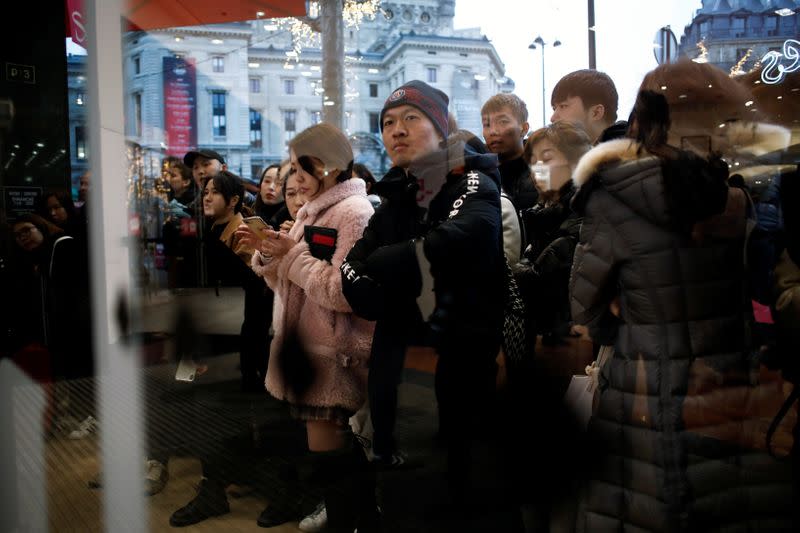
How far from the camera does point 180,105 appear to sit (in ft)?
6.79

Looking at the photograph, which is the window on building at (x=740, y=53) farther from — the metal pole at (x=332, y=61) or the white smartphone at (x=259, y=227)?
the white smartphone at (x=259, y=227)

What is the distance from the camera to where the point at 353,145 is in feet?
6.02

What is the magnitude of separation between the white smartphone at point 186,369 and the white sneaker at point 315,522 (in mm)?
912

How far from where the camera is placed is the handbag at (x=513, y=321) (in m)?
1.61

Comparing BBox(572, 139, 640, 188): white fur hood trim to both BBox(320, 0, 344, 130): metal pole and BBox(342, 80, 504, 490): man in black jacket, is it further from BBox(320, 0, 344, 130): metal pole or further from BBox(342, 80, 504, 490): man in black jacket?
BBox(320, 0, 344, 130): metal pole

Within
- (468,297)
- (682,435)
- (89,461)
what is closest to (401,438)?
(468,297)

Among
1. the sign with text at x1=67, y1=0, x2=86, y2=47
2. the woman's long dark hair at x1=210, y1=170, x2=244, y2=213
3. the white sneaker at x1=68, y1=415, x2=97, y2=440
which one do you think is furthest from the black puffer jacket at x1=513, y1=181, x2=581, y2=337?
the white sneaker at x1=68, y1=415, x2=97, y2=440

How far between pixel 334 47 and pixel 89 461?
2.14 meters

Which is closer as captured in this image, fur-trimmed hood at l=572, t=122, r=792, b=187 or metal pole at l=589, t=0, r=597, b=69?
fur-trimmed hood at l=572, t=122, r=792, b=187

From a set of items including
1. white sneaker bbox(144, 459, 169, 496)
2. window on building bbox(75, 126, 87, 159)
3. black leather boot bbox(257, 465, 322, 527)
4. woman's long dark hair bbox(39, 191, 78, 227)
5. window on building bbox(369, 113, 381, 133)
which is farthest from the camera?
woman's long dark hair bbox(39, 191, 78, 227)

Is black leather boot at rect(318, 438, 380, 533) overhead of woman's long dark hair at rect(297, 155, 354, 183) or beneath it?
beneath

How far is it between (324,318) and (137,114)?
1.04 m

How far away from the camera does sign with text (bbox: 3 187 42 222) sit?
96.7 inches

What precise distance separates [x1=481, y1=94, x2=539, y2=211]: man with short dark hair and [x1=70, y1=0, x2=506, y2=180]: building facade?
38 mm
